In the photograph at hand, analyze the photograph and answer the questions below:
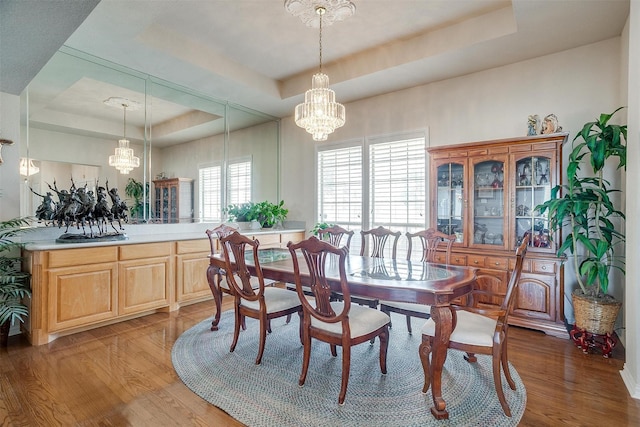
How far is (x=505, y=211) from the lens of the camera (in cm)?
359

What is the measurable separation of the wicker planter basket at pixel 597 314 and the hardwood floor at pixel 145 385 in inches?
8.8

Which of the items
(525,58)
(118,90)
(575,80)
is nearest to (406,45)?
(525,58)

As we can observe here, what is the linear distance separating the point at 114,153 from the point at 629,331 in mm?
5288

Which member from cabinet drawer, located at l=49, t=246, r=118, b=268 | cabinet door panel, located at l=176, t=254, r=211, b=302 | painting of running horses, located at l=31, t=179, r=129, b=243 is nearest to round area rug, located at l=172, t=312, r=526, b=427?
cabinet door panel, located at l=176, t=254, r=211, b=302

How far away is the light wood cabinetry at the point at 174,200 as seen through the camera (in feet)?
A: 14.9

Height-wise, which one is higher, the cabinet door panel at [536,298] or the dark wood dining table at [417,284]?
the dark wood dining table at [417,284]

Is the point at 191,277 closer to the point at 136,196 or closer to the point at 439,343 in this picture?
the point at 136,196

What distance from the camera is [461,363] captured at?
2643 millimetres

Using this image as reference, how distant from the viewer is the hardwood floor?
1.97 meters

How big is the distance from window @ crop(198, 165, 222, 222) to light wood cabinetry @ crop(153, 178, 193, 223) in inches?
8.0

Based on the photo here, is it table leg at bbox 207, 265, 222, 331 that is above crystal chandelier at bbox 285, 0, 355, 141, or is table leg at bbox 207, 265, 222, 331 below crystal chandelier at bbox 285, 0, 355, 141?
below

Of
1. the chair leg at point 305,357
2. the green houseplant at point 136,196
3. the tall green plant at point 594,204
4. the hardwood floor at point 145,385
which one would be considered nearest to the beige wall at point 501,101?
the tall green plant at point 594,204

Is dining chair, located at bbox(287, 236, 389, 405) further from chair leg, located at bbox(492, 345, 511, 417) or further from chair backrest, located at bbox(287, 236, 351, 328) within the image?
chair leg, located at bbox(492, 345, 511, 417)

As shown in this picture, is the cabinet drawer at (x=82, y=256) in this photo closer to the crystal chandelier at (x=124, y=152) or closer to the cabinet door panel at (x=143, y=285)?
the cabinet door panel at (x=143, y=285)
